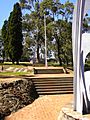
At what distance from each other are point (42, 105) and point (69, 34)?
2189 centimetres

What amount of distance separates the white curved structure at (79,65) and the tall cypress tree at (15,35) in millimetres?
24594

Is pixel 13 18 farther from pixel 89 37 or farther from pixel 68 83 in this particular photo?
pixel 89 37

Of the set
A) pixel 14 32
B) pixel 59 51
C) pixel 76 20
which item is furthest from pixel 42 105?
pixel 59 51

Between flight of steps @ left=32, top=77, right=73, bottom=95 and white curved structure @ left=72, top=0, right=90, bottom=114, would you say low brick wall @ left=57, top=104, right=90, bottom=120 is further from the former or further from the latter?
flight of steps @ left=32, top=77, right=73, bottom=95

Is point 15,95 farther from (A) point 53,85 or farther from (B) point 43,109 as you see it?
(A) point 53,85

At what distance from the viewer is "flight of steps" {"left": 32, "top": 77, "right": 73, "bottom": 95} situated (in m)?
18.6

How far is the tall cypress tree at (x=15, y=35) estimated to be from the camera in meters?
35.3

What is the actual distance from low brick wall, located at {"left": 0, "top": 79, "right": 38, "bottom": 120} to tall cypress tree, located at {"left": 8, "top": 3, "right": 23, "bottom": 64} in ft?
56.8

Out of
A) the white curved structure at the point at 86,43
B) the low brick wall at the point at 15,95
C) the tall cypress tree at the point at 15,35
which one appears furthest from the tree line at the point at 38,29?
the white curved structure at the point at 86,43

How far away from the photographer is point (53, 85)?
19.4 metres

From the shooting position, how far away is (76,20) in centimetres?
1050

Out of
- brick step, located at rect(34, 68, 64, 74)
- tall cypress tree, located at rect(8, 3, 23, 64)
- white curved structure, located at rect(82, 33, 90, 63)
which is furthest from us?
tall cypress tree, located at rect(8, 3, 23, 64)

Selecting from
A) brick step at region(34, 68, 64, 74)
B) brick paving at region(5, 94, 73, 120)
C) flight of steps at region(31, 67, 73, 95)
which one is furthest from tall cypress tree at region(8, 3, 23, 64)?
brick paving at region(5, 94, 73, 120)

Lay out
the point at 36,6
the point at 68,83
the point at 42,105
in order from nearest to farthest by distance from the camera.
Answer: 1. the point at 42,105
2. the point at 68,83
3. the point at 36,6
